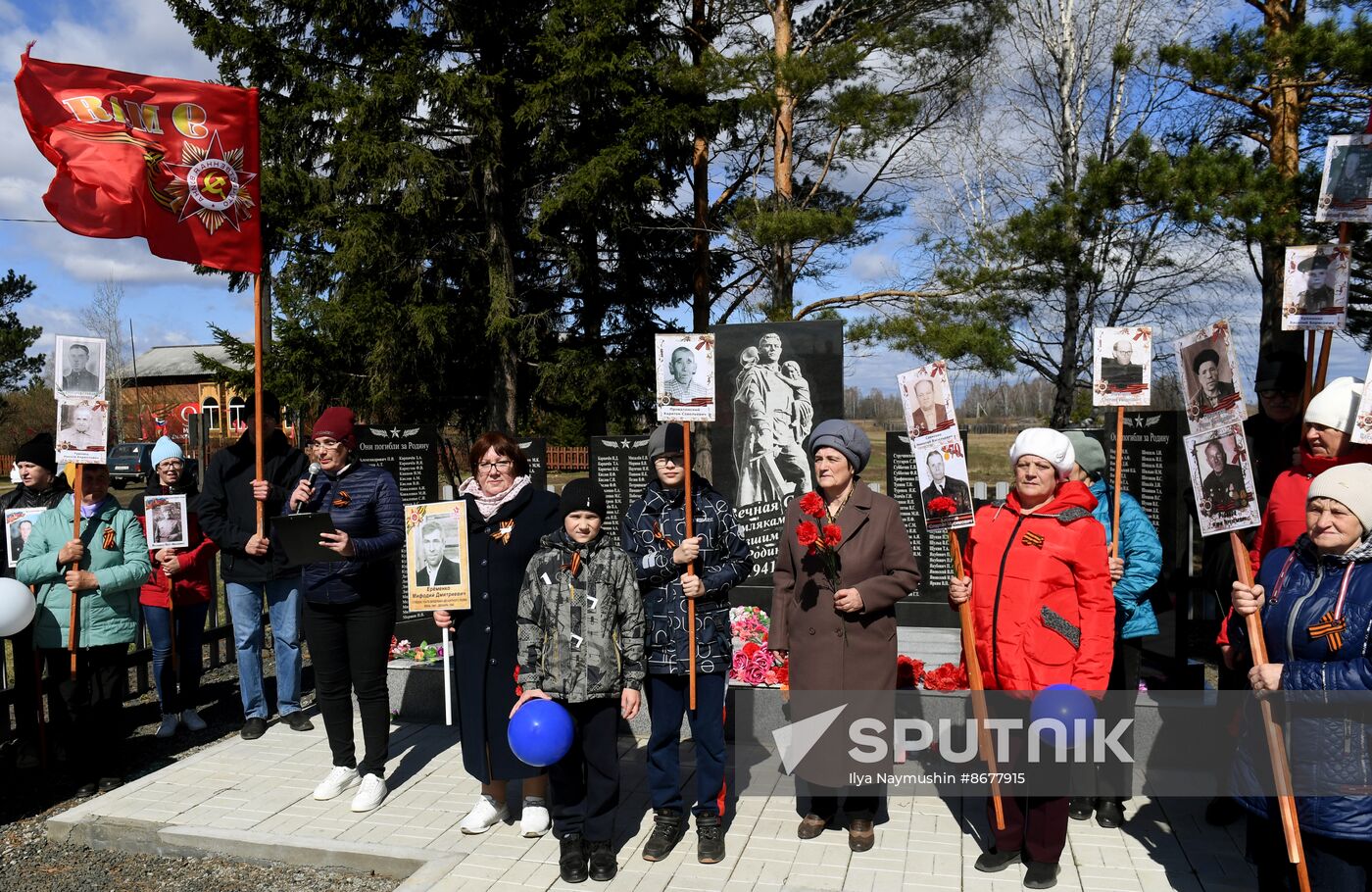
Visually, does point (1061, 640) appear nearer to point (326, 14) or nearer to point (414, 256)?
point (414, 256)

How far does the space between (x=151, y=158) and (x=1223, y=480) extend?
225 inches

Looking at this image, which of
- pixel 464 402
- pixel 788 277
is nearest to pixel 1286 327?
pixel 788 277

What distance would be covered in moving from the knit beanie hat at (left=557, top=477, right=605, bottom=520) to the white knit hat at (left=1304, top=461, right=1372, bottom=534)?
8.82 feet

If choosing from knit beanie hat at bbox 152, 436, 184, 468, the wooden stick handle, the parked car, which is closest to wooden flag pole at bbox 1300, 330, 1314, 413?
the wooden stick handle

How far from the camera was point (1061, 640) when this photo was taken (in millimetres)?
4078

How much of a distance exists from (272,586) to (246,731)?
96cm

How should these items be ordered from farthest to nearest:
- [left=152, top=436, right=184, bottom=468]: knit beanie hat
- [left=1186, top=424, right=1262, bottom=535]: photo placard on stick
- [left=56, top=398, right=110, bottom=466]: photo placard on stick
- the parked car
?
the parked car → [left=152, top=436, right=184, bottom=468]: knit beanie hat → [left=56, top=398, right=110, bottom=466]: photo placard on stick → [left=1186, top=424, right=1262, bottom=535]: photo placard on stick

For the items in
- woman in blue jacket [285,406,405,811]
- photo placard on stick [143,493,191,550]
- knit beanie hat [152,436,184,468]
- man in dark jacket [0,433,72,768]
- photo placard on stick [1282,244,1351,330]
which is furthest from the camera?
knit beanie hat [152,436,184,468]

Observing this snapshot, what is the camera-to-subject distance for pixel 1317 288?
189 inches

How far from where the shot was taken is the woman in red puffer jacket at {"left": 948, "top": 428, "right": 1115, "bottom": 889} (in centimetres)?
407

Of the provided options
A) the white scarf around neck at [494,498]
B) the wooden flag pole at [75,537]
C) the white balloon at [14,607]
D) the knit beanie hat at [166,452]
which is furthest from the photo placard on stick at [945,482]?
the knit beanie hat at [166,452]

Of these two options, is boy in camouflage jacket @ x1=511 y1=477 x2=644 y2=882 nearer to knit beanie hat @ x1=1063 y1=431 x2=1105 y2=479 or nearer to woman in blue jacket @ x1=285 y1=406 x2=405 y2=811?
woman in blue jacket @ x1=285 y1=406 x2=405 y2=811

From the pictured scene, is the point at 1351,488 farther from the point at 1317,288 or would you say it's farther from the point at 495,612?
the point at 495,612

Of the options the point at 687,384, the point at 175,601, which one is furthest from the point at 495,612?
the point at 175,601
